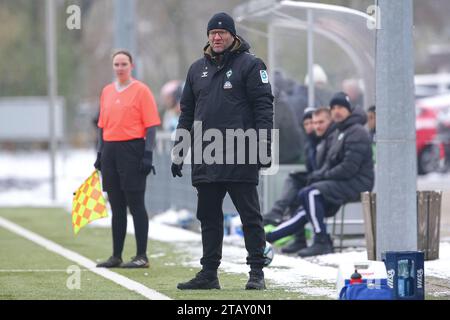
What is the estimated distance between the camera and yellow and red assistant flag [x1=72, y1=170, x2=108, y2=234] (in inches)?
483

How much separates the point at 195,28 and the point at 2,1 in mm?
11483

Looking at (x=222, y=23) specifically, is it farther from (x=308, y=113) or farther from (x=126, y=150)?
(x=308, y=113)

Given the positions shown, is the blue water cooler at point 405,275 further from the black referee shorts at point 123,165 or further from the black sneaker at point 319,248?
the black sneaker at point 319,248

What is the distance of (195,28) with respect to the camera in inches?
1844

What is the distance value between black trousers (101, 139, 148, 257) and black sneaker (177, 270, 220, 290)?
6.63 ft

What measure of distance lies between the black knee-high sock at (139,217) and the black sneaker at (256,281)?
7.22 feet

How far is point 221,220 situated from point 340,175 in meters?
3.50

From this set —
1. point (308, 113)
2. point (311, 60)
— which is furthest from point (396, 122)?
point (311, 60)

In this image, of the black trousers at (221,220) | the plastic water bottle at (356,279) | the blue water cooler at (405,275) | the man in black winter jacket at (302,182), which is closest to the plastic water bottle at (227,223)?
the man in black winter jacket at (302,182)

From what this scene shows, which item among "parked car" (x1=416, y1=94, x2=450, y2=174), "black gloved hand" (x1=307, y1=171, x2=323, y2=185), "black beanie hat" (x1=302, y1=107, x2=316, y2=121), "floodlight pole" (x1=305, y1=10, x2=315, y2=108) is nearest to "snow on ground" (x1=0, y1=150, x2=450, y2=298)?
"parked car" (x1=416, y1=94, x2=450, y2=174)

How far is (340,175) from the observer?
13328 millimetres

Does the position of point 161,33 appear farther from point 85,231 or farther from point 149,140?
point 149,140

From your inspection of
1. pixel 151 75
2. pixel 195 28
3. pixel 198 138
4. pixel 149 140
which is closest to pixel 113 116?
pixel 149 140

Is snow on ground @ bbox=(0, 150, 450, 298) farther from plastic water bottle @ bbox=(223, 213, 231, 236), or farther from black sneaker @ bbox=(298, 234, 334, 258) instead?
plastic water bottle @ bbox=(223, 213, 231, 236)
